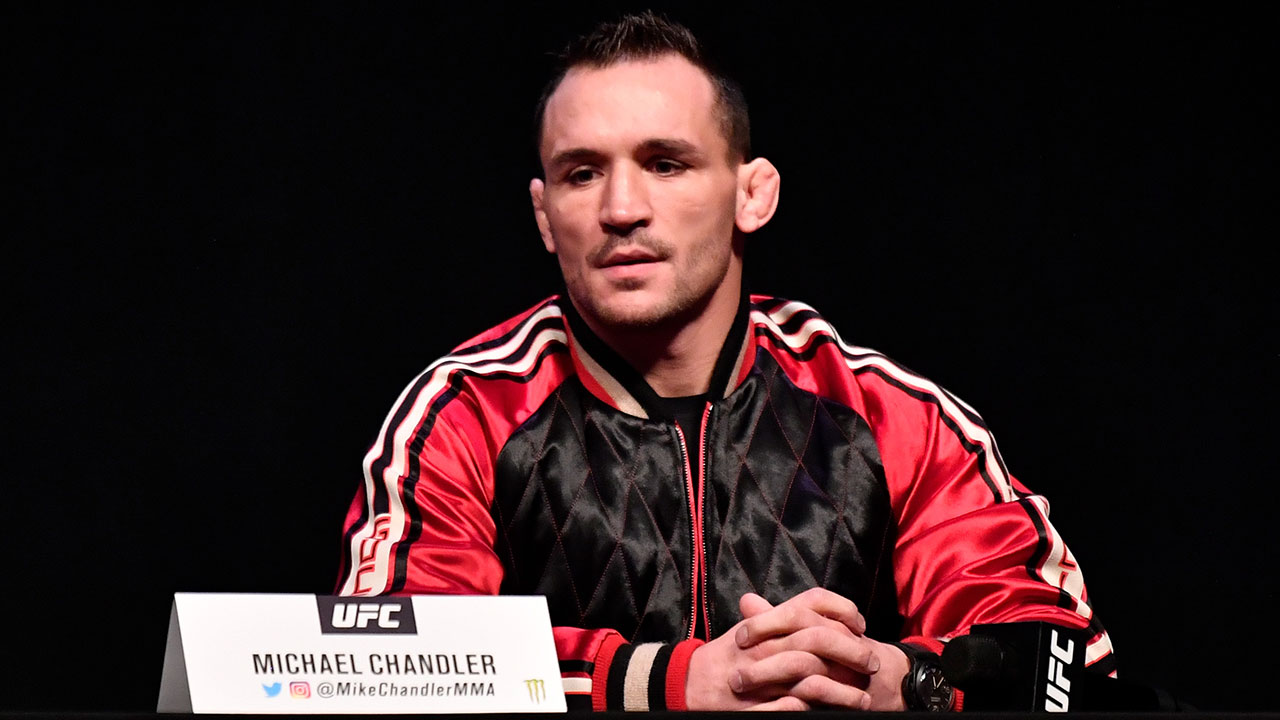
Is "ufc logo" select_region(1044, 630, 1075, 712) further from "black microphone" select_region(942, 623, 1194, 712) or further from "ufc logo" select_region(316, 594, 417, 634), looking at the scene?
"ufc logo" select_region(316, 594, 417, 634)

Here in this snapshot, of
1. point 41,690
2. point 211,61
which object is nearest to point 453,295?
point 211,61

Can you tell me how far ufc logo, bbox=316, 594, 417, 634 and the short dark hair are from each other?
76cm

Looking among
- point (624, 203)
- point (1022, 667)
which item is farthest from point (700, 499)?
point (1022, 667)

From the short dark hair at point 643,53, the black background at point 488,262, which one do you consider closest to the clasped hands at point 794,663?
the short dark hair at point 643,53

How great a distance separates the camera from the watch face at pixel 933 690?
1.25 m

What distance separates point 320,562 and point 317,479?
0.42 ft

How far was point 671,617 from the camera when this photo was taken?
1547 mm

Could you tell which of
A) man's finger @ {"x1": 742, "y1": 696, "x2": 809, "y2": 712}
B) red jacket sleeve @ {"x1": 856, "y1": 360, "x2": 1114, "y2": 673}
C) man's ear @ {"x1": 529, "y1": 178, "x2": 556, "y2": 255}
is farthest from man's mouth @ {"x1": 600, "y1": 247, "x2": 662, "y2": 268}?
man's finger @ {"x1": 742, "y1": 696, "x2": 809, "y2": 712}

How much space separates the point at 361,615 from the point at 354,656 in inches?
1.3

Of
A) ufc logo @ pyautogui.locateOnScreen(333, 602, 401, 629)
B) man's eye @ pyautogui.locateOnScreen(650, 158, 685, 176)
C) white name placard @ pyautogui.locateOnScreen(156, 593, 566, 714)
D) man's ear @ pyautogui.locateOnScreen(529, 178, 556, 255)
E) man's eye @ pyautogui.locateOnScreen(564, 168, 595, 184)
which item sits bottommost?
white name placard @ pyautogui.locateOnScreen(156, 593, 566, 714)

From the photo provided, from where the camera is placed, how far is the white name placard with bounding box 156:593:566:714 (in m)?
0.98

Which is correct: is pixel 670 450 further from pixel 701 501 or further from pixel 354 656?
pixel 354 656

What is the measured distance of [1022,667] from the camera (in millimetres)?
1196

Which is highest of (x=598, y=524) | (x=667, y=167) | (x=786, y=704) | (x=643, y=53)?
(x=643, y=53)
